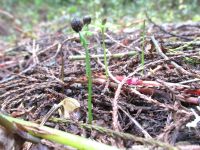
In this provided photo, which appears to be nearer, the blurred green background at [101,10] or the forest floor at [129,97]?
the forest floor at [129,97]

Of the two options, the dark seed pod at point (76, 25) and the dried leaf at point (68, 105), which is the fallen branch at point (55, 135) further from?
the dark seed pod at point (76, 25)

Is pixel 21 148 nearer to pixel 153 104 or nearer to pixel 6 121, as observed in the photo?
pixel 6 121

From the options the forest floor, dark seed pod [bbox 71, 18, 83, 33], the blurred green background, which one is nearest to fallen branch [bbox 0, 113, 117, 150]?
the forest floor

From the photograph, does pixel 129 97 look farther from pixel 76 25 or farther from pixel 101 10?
pixel 101 10

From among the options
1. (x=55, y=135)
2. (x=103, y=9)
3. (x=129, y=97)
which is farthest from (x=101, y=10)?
(x=55, y=135)

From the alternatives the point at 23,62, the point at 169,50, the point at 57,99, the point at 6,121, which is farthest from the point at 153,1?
the point at 6,121

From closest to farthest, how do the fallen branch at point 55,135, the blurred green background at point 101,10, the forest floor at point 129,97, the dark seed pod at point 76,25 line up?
the fallen branch at point 55,135 → the forest floor at point 129,97 → the dark seed pod at point 76,25 → the blurred green background at point 101,10

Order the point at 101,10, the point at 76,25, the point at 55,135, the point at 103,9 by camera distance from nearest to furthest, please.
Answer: the point at 55,135 < the point at 76,25 < the point at 101,10 < the point at 103,9

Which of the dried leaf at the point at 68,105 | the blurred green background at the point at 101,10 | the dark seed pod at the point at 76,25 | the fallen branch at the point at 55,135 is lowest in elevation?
the fallen branch at the point at 55,135

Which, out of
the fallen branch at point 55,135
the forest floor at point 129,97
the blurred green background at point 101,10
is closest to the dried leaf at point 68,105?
the forest floor at point 129,97
